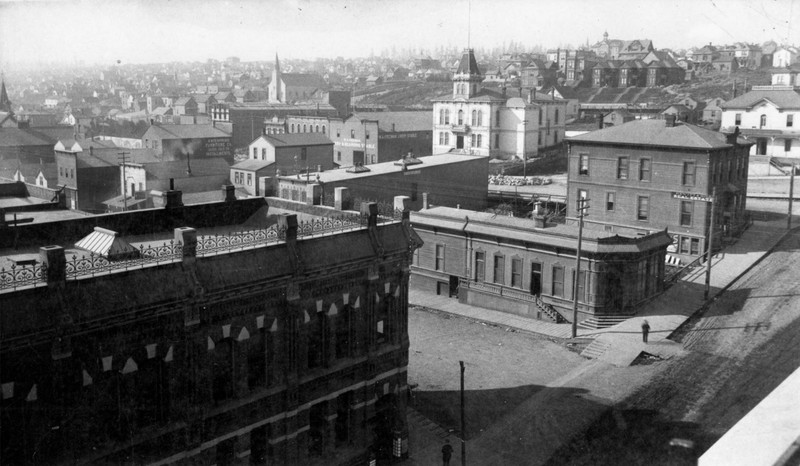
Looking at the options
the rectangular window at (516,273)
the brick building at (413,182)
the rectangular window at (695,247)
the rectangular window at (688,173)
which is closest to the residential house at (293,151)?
the brick building at (413,182)

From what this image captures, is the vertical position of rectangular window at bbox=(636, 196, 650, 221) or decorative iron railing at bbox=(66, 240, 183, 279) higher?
decorative iron railing at bbox=(66, 240, 183, 279)

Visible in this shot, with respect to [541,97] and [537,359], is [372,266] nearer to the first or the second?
[537,359]

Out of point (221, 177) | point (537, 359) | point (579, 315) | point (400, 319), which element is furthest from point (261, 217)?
point (221, 177)

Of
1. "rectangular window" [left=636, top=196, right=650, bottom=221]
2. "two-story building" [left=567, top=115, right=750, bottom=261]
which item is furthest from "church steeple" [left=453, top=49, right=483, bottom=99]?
"rectangular window" [left=636, top=196, right=650, bottom=221]

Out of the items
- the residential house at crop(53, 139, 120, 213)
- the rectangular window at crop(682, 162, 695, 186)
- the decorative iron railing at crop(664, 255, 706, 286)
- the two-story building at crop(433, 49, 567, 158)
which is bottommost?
the decorative iron railing at crop(664, 255, 706, 286)

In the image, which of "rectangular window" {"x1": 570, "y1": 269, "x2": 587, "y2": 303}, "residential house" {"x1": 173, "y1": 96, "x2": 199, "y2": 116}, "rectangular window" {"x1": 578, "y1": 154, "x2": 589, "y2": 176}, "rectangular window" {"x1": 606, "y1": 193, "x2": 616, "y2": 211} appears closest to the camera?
"rectangular window" {"x1": 570, "y1": 269, "x2": 587, "y2": 303}

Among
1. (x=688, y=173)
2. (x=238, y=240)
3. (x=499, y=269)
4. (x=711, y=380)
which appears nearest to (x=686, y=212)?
(x=688, y=173)

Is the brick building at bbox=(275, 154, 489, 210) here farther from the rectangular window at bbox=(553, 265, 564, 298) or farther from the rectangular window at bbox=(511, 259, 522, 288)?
the rectangular window at bbox=(553, 265, 564, 298)

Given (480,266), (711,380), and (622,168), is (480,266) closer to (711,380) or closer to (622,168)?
(622,168)
